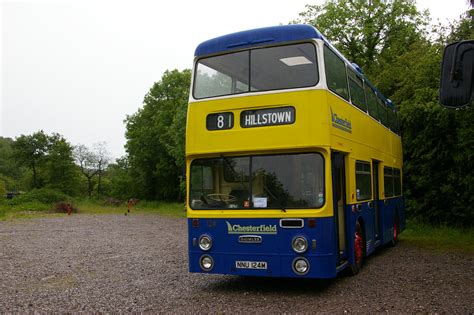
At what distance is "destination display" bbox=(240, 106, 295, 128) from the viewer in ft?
26.9

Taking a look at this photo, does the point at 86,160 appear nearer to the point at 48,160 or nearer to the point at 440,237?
the point at 48,160

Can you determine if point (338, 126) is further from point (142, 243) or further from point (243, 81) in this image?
point (142, 243)

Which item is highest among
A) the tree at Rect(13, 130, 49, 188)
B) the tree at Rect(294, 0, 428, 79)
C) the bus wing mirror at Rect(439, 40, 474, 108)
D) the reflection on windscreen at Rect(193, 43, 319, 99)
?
the tree at Rect(294, 0, 428, 79)

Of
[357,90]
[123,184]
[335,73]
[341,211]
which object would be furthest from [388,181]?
[123,184]

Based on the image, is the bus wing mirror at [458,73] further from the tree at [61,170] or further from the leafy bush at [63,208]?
the tree at [61,170]

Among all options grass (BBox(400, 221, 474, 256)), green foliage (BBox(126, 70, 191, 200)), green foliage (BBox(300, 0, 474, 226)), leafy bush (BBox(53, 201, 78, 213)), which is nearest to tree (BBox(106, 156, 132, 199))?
green foliage (BBox(126, 70, 191, 200))

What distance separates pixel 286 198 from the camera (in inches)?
321

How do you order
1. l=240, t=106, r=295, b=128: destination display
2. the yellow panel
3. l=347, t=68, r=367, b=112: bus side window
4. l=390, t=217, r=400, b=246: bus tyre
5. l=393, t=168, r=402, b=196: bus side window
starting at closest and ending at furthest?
1. the yellow panel
2. l=240, t=106, r=295, b=128: destination display
3. l=347, t=68, r=367, b=112: bus side window
4. l=390, t=217, r=400, b=246: bus tyre
5. l=393, t=168, r=402, b=196: bus side window

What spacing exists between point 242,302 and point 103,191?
73.2 m

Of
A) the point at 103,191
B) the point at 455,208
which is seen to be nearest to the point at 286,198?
the point at 455,208

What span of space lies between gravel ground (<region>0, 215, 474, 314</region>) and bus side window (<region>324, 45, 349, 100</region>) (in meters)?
3.43

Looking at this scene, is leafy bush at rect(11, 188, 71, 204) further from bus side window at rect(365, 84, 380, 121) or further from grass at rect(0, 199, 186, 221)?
bus side window at rect(365, 84, 380, 121)

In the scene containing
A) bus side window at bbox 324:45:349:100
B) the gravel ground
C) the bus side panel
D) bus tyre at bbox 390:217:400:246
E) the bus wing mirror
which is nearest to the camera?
the bus wing mirror

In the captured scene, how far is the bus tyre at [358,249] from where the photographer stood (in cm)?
990
